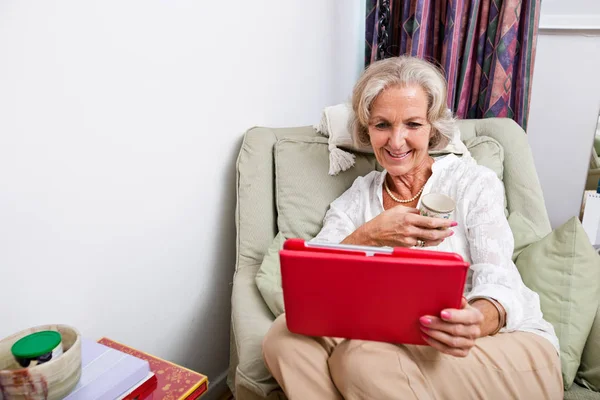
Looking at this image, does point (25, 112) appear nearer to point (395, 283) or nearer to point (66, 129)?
point (66, 129)

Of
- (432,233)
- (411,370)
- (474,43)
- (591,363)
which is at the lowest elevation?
(591,363)

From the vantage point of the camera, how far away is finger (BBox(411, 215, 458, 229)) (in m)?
1.00

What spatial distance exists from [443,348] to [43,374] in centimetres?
67

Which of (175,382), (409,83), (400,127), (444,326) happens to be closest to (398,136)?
(400,127)

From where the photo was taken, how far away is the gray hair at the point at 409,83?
4.04ft

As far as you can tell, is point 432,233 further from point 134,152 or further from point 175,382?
point 134,152

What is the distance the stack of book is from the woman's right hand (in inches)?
19.9

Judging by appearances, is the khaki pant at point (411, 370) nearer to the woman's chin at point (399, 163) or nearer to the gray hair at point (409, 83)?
the woman's chin at point (399, 163)

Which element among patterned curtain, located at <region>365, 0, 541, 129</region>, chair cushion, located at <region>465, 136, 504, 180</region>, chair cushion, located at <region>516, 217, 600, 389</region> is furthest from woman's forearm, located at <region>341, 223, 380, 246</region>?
patterned curtain, located at <region>365, 0, 541, 129</region>

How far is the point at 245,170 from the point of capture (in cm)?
144

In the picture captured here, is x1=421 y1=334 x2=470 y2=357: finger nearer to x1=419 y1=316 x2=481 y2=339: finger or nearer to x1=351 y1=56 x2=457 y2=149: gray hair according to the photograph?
x1=419 y1=316 x2=481 y2=339: finger

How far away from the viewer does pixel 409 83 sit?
4.02ft

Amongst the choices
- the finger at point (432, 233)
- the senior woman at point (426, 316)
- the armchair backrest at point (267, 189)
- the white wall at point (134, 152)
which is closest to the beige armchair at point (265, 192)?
the armchair backrest at point (267, 189)

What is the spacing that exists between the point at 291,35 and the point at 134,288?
3.41ft
